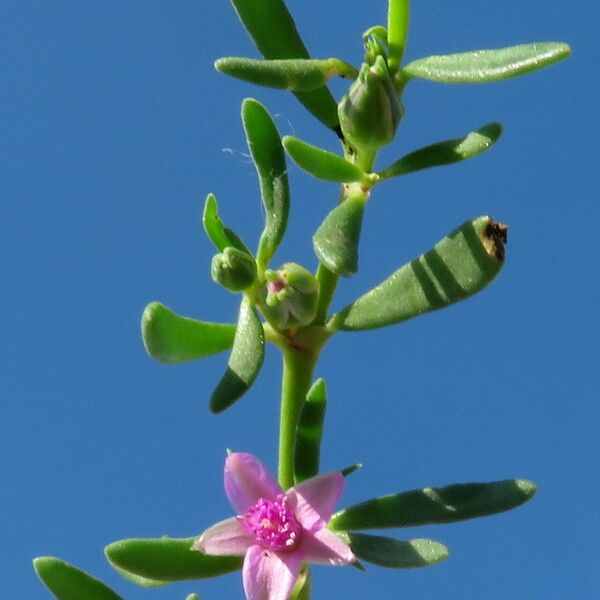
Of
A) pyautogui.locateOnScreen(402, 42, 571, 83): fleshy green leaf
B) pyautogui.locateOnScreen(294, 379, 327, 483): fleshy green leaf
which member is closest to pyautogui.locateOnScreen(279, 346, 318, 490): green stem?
pyautogui.locateOnScreen(294, 379, 327, 483): fleshy green leaf

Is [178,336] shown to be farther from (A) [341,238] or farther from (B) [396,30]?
(B) [396,30]

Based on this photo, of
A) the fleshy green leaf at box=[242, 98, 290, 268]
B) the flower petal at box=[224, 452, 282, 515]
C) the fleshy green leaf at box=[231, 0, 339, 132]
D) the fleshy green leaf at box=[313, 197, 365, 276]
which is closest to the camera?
the fleshy green leaf at box=[313, 197, 365, 276]

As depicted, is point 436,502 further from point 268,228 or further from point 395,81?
point 395,81

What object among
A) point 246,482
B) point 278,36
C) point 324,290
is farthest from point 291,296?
point 278,36

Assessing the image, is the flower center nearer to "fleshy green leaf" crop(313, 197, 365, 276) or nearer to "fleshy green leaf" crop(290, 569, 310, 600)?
"fleshy green leaf" crop(290, 569, 310, 600)

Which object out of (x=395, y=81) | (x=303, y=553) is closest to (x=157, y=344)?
(x=303, y=553)
